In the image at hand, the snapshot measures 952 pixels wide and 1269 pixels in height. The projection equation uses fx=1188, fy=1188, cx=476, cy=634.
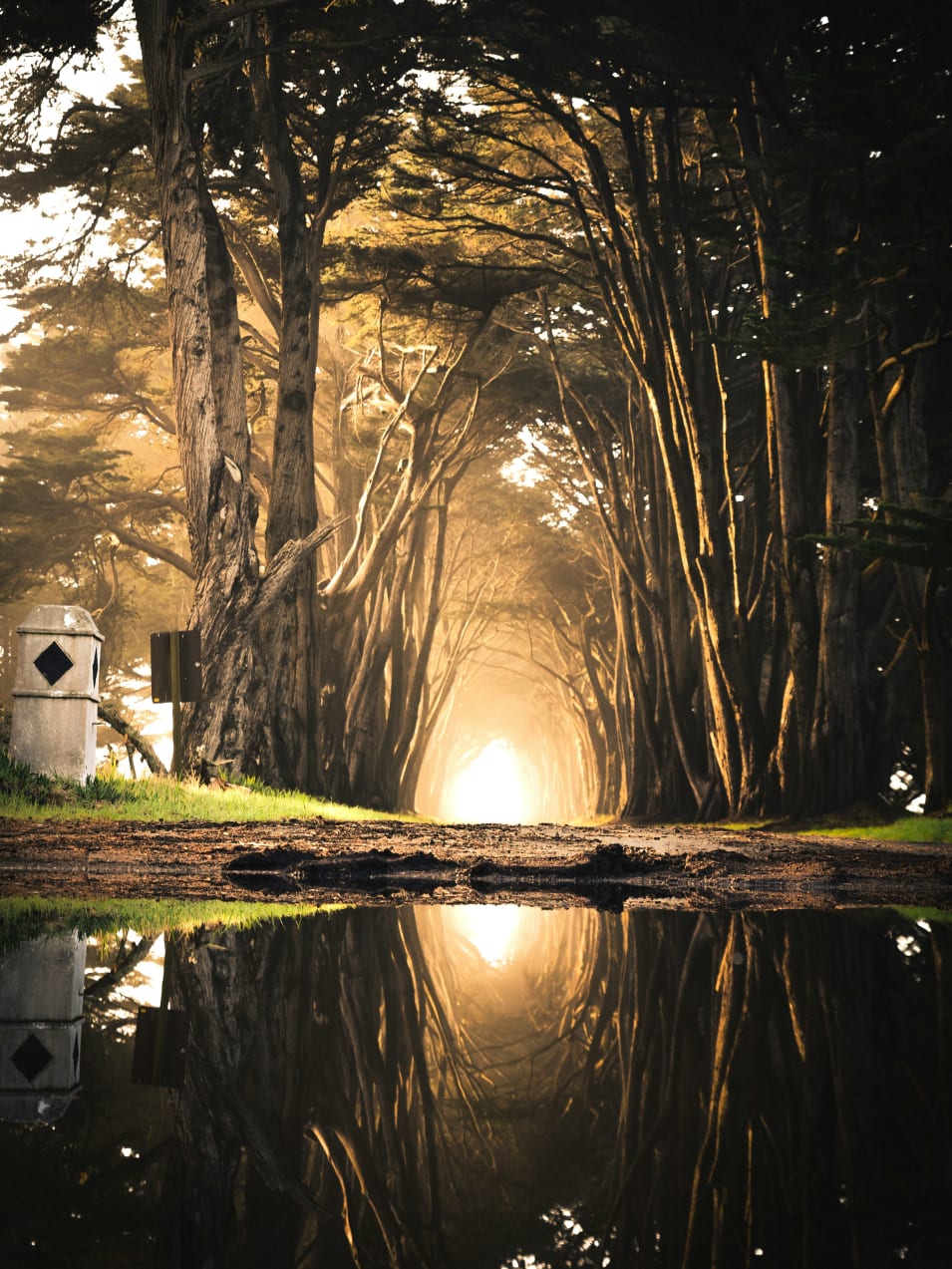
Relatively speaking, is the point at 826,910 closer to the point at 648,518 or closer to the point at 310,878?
the point at 310,878

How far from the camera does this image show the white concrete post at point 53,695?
306 inches

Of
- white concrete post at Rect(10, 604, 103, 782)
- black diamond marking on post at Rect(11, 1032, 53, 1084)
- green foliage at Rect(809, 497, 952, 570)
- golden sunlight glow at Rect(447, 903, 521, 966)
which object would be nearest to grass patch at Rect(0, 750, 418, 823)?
white concrete post at Rect(10, 604, 103, 782)

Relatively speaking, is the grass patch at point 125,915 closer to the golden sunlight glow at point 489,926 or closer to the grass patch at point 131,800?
the golden sunlight glow at point 489,926

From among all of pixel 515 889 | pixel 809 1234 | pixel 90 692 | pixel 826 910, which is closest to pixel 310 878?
pixel 515 889

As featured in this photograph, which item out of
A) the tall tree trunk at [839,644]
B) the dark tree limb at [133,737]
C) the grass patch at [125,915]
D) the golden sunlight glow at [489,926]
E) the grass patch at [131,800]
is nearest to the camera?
the grass patch at [125,915]

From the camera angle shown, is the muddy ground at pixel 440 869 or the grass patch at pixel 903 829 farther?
the grass patch at pixel 903 829

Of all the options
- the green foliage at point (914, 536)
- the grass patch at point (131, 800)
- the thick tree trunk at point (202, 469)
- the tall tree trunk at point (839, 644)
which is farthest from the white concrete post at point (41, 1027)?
the tall tree trunk at point (839, 644)

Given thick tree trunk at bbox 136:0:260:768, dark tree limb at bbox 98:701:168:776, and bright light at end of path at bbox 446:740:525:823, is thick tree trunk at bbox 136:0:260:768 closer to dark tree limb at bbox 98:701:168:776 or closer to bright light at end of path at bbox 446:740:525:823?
dark tree limb at bbox 98:701:168:776

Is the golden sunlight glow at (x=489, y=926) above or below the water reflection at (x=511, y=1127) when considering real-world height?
below

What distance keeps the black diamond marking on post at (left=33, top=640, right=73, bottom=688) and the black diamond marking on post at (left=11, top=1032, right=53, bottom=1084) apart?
614cm

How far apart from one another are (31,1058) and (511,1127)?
0.76 m

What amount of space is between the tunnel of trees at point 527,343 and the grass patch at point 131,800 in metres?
1.46

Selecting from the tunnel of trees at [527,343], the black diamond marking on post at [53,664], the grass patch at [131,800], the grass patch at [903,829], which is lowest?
the grass patch at [903,829]

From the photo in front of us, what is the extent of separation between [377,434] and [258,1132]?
18610 mm
